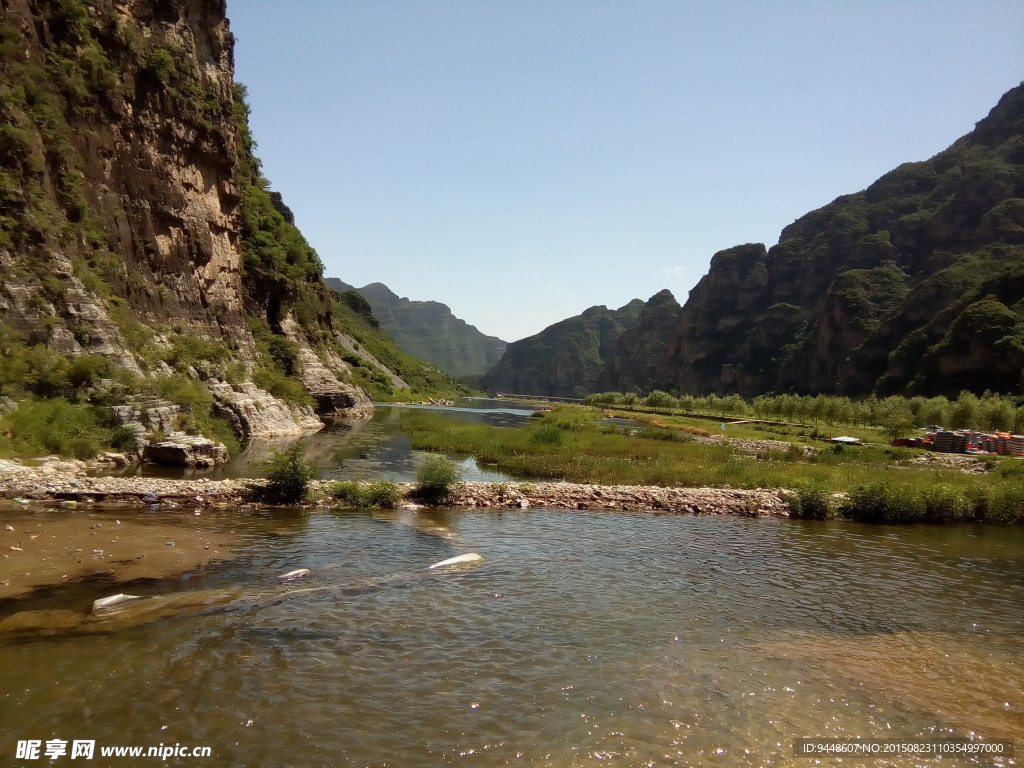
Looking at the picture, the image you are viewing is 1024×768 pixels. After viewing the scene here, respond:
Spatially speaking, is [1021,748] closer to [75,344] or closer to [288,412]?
[75,344]

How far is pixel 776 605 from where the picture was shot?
13930mm

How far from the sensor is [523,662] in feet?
33.3

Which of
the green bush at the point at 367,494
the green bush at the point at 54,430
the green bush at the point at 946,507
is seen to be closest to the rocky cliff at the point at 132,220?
the green bush at the point at 54,430

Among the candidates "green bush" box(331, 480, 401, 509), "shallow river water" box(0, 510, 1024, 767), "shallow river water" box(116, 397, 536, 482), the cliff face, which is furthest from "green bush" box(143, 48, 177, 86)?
"shallow river water" box(0, 510, 1024, 767)

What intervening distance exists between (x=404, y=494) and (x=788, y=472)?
23208mm

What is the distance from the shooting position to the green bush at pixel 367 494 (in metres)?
22.7

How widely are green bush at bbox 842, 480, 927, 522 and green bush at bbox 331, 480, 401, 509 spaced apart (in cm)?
1929

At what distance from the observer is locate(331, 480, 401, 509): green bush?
22.7 metres

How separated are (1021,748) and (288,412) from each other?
2030 inches

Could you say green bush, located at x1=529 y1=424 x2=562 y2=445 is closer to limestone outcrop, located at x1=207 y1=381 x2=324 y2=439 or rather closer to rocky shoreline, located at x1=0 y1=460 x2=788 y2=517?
rocky shoreline, located at x1=0 y1=460 x2=788 y2=517

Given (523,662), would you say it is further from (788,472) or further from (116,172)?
(116,172)

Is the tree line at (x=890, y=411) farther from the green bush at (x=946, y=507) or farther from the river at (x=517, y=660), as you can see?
the river at (x=517, y=660)

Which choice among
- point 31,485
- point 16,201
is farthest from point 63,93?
point 31,485

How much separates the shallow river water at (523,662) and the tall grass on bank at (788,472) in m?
8.59
